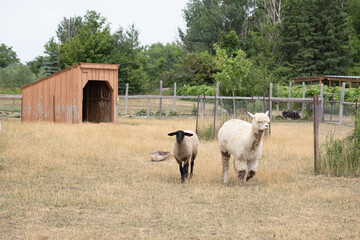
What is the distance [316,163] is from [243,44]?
44.7m

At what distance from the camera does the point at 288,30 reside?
A: 5278cm

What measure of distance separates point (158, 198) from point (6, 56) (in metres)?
92.5

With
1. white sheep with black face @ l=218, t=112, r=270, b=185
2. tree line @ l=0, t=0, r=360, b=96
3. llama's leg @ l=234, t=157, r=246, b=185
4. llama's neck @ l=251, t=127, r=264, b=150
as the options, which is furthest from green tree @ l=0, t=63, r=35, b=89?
llama's neck @ l=251, t=127, r=264, b=150

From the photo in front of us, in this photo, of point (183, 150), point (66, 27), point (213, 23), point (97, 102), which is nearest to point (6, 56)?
point (66, 27)

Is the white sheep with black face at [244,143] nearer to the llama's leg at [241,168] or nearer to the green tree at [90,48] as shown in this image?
the llama's leg at [241,168]

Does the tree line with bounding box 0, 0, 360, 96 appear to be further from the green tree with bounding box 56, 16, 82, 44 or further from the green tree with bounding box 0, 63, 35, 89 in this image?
the green tree with bounding box 56, 16, 82, 44

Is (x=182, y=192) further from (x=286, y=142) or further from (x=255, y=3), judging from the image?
(x=255, y=3)

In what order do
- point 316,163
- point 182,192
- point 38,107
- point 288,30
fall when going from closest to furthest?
point 182,192 → point 316,163 → point 38,107 → point 288,30

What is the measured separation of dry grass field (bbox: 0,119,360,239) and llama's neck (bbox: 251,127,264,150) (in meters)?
0.90

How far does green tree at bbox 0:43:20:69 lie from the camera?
299 feet

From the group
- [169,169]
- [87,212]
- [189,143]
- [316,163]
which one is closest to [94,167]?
[169,169]

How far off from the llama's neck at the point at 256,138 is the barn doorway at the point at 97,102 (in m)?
15.9

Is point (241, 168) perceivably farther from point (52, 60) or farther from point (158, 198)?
point (52, 60)

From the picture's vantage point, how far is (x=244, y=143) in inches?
350
